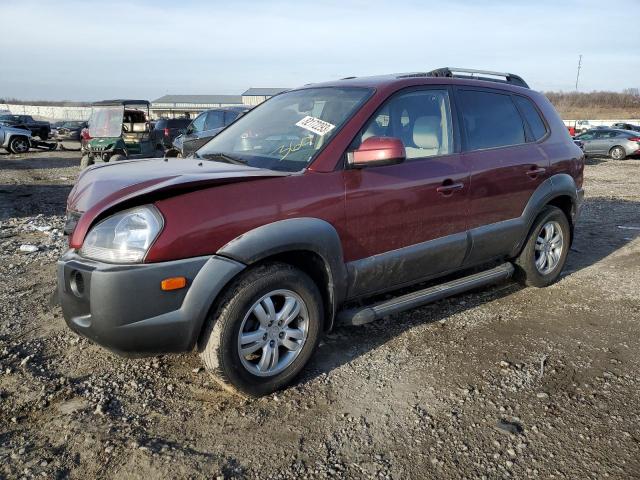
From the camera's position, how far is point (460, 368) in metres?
3.47

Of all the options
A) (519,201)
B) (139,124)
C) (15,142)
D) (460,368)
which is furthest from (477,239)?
(15,142)

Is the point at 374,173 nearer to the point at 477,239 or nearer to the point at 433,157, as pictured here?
the point at 433,157

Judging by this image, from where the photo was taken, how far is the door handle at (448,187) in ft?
12.2

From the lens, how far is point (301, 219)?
118 inches

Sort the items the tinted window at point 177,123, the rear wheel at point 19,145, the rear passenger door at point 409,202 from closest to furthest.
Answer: the rear passenger door at point 409,202, the tinted window at point 177,123, the rear wheel at point 19,145

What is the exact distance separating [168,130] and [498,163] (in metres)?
13.7

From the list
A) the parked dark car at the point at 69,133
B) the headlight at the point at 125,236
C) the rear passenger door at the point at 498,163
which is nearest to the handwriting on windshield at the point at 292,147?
the headlight at the point at 125,236

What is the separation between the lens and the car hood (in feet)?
8.89

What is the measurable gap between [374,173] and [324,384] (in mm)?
1355

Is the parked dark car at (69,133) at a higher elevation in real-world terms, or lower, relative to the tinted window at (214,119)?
lower

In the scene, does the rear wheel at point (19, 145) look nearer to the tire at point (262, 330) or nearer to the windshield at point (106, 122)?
the windshield at point (106, 122)

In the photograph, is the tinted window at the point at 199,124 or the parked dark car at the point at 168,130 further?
the parked dark car at the point at 168,130

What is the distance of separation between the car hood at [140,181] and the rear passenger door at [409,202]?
0.60 m

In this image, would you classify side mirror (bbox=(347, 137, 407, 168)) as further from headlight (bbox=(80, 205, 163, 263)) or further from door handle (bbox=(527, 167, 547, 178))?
door handle (bbox=(527, 167, 547, 178))
